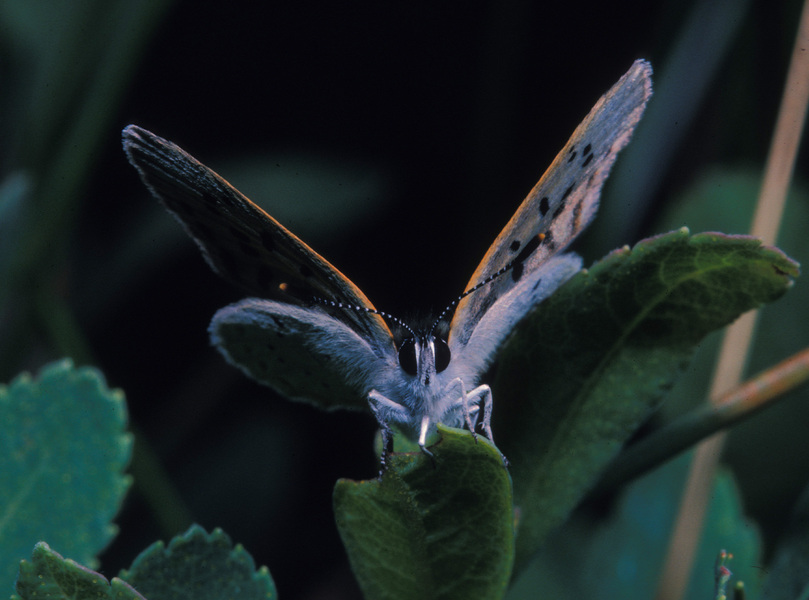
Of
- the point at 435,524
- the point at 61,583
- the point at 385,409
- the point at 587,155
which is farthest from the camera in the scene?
the point at 385,409

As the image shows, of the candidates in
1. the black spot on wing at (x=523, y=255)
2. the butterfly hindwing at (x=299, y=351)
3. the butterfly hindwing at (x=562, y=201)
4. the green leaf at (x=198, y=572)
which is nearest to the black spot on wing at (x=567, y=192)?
the butterfly hindwing at (x=562, y=201)

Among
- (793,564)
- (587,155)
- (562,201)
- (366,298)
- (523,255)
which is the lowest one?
(793,564)

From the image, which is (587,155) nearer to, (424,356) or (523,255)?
(523,255)

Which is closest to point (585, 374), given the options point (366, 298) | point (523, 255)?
point (523, 255)

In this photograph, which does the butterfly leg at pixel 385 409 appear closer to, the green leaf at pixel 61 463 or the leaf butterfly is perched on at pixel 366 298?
the leaf butterfly is perched on at pixel 366 298

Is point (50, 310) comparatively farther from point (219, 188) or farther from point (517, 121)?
point (517, 121)

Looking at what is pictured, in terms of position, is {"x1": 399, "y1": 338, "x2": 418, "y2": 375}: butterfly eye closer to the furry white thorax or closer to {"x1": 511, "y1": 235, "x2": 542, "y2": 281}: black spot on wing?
the furry white thorax
